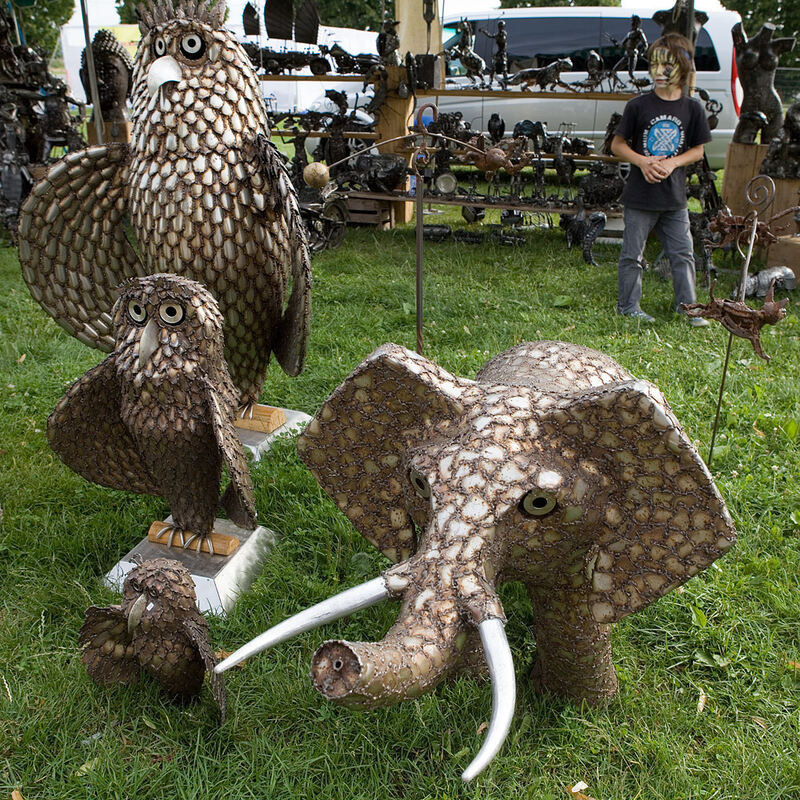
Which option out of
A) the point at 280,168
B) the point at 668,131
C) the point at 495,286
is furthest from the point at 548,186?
the point at 280,168

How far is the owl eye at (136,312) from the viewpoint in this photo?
84.6 inches

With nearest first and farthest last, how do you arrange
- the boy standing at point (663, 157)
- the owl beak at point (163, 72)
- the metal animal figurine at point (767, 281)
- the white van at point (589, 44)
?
the owl beak at point (163, 72) < the boy standing at point (663, 157) < the metal animal figurine at point (767, 281) < the white van at point (589, 44)

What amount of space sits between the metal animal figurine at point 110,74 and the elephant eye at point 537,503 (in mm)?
7696

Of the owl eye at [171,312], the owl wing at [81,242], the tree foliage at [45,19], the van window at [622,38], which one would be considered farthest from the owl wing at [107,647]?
the tree foliage at [45,19]

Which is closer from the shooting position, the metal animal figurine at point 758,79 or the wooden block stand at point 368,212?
the metal animal figurine at point 758,79

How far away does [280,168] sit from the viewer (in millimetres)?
2598

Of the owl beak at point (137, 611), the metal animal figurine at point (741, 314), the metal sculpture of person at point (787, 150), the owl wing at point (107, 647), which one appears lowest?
the owl wing at point (107, 647)

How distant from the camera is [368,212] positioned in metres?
8.27

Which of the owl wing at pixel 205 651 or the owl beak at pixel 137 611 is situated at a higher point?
the owl beak at pixel 137 611

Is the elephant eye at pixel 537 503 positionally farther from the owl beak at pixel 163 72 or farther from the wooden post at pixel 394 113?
the wooden post at pixel 394 113

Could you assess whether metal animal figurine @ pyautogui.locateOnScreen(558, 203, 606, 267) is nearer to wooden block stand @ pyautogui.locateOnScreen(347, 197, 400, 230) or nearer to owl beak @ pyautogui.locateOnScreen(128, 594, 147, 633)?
wooden block stand @ pyautogui.locateOnScreen(347, 197, 400, 230)

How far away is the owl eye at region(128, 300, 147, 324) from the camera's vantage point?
2148 millimetres

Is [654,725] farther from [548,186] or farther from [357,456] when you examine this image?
[548,186]

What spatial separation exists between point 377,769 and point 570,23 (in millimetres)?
11410
